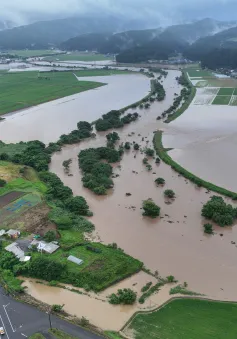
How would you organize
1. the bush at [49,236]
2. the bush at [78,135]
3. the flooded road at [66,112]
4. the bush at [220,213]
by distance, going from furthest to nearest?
1. the flooded road at [66,112]
2. the bush at [78,135]
3. the bush at [220,213]
4. the bush at [49,236]

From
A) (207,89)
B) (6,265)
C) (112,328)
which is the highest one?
(207,89)

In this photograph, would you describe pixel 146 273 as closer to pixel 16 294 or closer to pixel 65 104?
pixel 16 294

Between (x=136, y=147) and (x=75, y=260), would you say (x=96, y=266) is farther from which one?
(x=136, y=147)

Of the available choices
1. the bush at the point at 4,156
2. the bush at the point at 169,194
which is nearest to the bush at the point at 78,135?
the bush at the point at 4,156

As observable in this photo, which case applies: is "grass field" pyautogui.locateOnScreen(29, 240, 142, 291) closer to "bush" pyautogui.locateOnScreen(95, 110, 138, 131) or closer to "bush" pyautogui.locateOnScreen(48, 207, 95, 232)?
"bush" pyautogui.locateOnScreen(48, 207, 95, 232)

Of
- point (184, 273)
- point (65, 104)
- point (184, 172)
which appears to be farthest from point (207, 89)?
point (184, 273)

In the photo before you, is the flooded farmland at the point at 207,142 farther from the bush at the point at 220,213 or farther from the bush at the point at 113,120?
the bush at the point at 113,120
